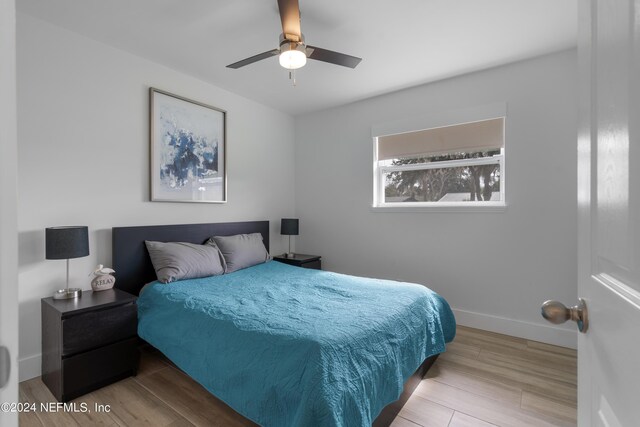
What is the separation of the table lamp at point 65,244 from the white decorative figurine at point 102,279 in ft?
0.57

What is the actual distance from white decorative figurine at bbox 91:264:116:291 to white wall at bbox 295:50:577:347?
2.55 m

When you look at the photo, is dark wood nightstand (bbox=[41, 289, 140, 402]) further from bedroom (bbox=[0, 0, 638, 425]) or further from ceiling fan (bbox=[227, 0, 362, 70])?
ceiling fan (bbox=[227, 0, 362, 70])

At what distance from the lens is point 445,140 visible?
331 centimetres

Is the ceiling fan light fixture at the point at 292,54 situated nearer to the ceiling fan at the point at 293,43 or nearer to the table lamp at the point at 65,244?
the ceiling fan at the point at 293,43

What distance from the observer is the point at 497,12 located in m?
2.15

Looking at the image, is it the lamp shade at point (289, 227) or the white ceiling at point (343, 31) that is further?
the lamp shade at point (289, 227)

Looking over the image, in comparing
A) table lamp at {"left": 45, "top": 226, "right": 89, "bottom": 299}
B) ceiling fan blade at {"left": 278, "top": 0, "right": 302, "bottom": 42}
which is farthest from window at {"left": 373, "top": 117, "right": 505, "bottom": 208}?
table lamp at {"left": 45, "top": 226, "right": 89, "bottom": 299}

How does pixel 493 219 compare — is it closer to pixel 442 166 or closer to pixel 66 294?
pixel 442 166

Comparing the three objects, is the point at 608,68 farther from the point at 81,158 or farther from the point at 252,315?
the point at 81,158

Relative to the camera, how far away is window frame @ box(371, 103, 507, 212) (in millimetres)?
3021

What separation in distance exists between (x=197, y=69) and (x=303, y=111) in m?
1.62

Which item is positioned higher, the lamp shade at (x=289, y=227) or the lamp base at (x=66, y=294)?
A: the lamp shade at (x=289, y=227)

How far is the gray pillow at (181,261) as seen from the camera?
262cm

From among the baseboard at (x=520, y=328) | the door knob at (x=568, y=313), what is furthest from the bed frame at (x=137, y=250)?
the door knob at (x=568, y=313)
